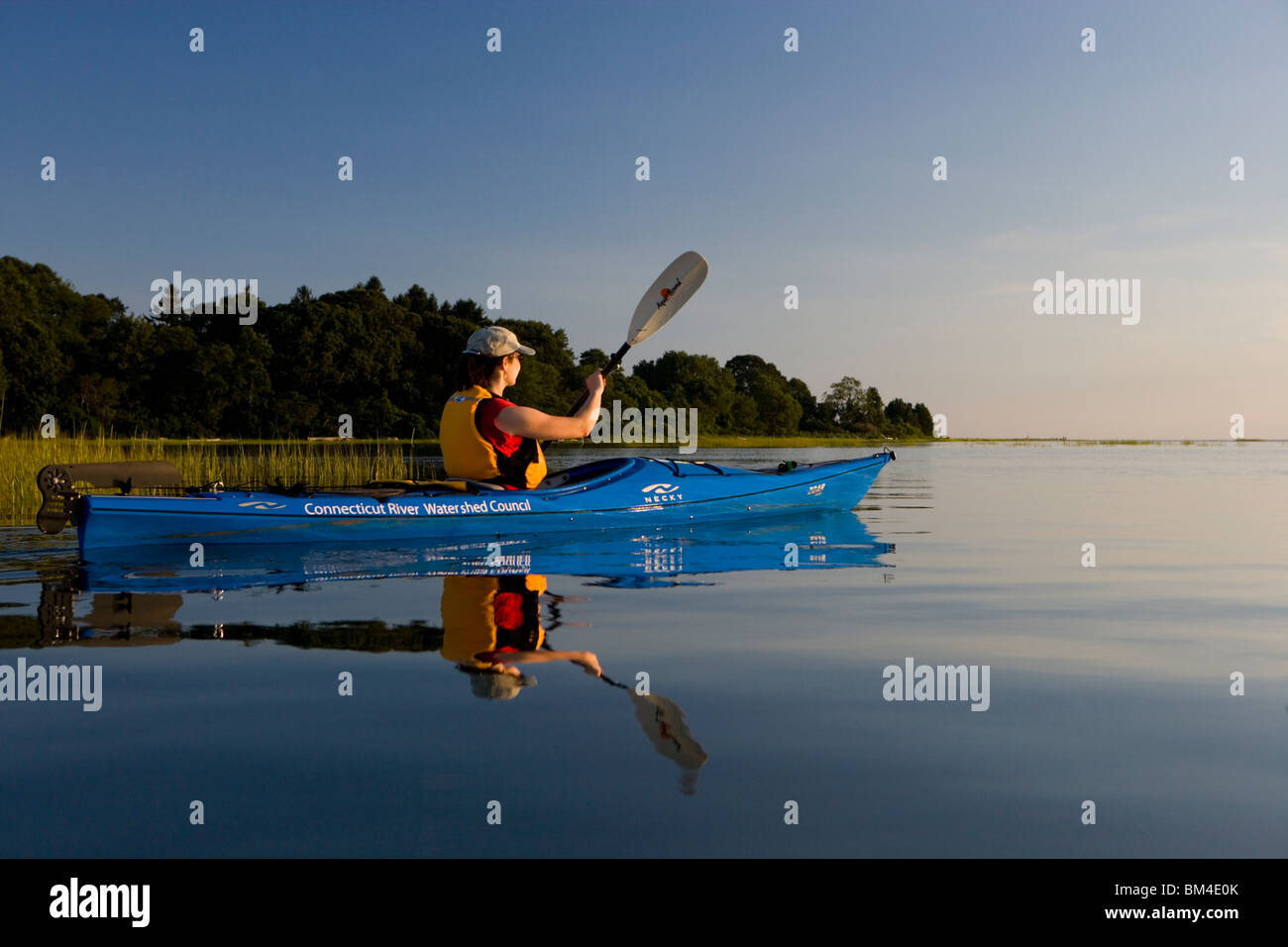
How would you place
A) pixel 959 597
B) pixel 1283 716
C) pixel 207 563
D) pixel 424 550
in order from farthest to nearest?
pixel 424 550, pixel 207 563, pixel 959 597, pixel 1283 716

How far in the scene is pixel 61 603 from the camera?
5.86 m

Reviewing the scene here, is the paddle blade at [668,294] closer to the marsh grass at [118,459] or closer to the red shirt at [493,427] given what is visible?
the red shirt at [493,427]

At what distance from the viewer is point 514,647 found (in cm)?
465

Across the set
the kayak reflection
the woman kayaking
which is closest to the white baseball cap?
the woman kayaking

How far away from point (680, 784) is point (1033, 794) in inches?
36.1

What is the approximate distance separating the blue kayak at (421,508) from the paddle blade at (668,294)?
1.56m

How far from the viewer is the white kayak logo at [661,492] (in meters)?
10.1

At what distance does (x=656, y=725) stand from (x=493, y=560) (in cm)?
480
